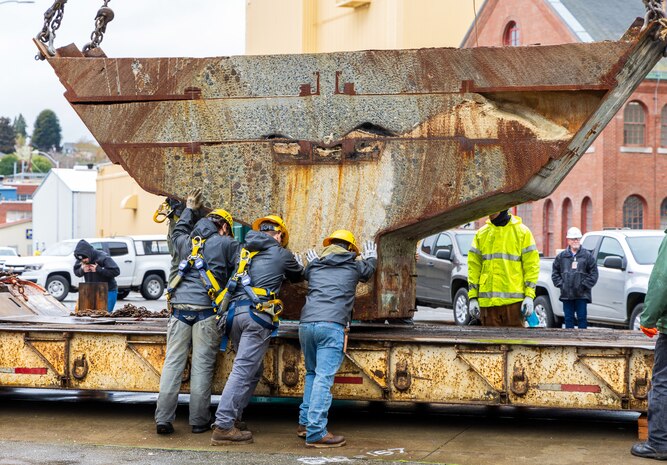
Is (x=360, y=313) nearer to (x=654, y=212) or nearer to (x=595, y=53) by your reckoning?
(x=595, y=53)

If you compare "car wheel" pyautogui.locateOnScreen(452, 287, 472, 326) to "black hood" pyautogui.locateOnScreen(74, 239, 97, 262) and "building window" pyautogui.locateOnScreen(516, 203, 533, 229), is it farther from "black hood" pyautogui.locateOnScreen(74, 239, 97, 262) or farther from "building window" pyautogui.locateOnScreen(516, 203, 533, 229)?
"building window" pyautogui.locateOnScreen(516, 203, 533, 229)

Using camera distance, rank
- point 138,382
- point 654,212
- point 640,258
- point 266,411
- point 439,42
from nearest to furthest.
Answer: point 138,382, point 266,411, point 640,258, point 654,212, point 439,42

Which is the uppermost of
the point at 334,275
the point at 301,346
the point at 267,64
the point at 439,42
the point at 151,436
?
the point at 439,42

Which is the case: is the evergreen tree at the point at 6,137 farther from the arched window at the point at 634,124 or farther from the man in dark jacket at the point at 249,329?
the man in dark jacket at the point at 249,329

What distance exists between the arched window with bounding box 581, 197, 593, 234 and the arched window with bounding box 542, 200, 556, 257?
72.8 inches

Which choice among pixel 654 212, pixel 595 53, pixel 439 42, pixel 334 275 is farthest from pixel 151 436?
pixel 439 42

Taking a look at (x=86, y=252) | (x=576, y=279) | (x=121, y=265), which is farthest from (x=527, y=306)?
(x=121, y=265)

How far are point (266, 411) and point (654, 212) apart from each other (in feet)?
90.6

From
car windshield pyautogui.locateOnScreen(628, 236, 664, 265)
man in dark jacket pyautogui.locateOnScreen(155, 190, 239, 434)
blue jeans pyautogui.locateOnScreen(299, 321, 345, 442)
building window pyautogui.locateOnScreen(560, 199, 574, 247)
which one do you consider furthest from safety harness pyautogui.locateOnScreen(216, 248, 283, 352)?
building window pyautogui.locateOnScreen(560, 199, 574, 247)

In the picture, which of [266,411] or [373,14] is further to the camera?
[373,14]

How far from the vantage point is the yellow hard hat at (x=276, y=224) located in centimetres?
873

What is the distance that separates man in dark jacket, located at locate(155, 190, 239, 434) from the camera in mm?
8555

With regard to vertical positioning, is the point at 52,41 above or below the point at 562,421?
above

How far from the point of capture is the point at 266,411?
382 inches
